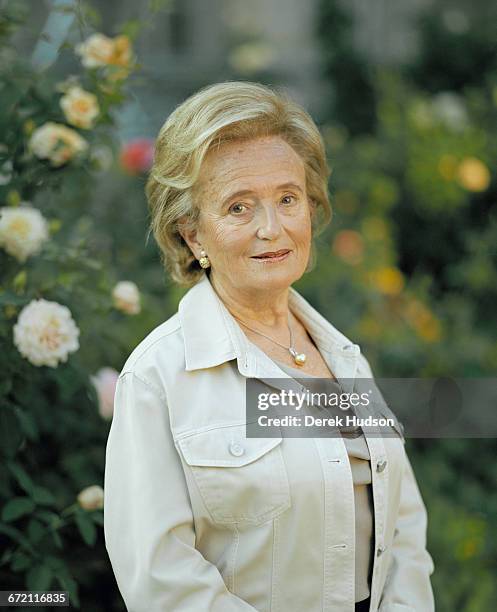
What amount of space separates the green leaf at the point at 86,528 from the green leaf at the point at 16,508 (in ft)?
0.45

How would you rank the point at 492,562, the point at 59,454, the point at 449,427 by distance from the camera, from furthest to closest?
the point at 449,427, the point at 492,562, the point at 59,454

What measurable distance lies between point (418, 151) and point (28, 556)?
3.88m

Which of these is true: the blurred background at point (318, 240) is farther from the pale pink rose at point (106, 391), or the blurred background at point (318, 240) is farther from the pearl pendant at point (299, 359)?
the pearl pendant at point (299, 359)

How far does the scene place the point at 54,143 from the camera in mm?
2461

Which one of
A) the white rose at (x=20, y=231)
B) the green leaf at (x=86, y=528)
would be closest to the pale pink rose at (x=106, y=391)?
the green leaf at (x=86, y=528)

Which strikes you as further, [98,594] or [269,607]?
[98,594]

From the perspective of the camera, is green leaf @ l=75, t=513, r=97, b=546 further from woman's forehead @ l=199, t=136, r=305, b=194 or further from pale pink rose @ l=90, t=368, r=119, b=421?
woman's forehead @ l=199, t=136, r=305, b=194

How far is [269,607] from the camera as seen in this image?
5.73 feet

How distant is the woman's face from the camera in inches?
69.7

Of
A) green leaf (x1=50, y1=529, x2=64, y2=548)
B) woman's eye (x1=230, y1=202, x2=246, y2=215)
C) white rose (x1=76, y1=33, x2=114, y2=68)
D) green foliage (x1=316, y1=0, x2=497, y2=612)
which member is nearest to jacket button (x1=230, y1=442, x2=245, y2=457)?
woman's eye (x1=230, y1=202, x2=246, y2=215)

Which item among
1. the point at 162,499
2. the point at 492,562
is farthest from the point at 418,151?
the point at 162,499

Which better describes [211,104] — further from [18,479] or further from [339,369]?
[18,479]

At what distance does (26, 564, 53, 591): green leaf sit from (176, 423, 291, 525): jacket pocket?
0.80 metres

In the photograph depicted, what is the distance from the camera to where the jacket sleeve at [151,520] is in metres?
1.64
